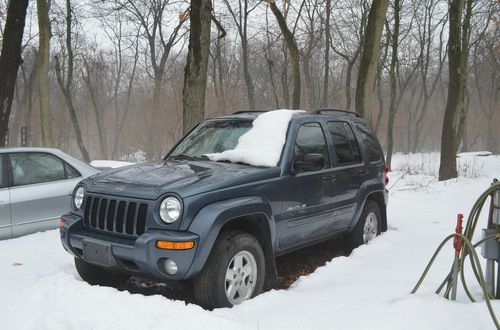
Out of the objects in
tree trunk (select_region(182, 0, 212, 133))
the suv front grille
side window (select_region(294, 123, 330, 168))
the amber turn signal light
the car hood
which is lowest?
the amber turn signal light

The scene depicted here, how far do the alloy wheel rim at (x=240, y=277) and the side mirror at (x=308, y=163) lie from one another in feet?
3.71

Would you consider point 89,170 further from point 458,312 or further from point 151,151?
point 151,151

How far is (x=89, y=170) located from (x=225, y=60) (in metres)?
35.1

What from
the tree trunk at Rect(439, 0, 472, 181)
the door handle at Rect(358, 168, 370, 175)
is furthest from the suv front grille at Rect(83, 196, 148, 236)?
the tree trunk at Rect(439, 0, 472, 181)

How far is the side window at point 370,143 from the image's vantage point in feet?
21.8

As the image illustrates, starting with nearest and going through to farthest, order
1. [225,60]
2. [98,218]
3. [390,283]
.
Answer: [98,218] < [390,283] < [225,60]

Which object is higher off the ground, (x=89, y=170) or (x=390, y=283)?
(x=89, y=170)

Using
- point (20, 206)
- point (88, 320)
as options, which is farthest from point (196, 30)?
point (88, 320)

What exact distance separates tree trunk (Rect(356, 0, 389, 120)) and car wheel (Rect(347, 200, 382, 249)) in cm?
510

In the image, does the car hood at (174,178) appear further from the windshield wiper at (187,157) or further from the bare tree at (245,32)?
the bare tree at (245,32)

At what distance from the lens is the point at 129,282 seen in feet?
17.3

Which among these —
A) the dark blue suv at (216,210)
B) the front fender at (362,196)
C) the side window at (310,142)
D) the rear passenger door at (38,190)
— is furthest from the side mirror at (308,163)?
the rear passenger door at (38,190)

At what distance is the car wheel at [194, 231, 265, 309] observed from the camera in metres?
4.04

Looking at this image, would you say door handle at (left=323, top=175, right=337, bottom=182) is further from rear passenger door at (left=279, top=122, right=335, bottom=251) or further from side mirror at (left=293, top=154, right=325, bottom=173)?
side mirror at (left=293, top=154, right=325, bottom=173)
